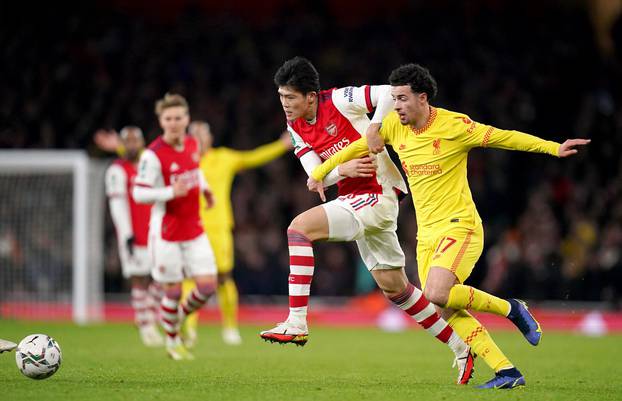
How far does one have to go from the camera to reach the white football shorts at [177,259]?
386 inches

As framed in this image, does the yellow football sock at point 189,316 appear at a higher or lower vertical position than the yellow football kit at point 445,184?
lower

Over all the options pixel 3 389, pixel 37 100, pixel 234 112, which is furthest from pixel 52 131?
pixel 3 389

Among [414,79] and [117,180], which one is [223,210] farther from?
[414,79]

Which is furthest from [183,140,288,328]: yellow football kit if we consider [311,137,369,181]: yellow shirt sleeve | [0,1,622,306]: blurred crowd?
[311,137,369,181]: yellow shirt sleeve

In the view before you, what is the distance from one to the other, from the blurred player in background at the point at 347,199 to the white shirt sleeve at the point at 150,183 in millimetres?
2183

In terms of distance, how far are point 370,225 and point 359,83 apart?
13.1 meters

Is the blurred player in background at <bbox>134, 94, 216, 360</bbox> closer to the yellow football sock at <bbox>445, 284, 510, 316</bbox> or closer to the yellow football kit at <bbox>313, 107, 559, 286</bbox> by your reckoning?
the yellow football kit at <bbox>313, 107, 559, 286</bbox>

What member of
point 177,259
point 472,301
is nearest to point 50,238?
point 177,259

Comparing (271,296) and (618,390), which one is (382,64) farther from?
(618,390)

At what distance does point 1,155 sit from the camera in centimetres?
1616

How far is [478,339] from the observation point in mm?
6961

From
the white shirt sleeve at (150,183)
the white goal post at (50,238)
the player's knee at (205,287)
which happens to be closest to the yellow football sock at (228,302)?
the player's knee at (205,287)

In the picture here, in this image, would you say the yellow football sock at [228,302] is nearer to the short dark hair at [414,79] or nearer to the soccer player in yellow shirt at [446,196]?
the soccer player in yellow shirt at [446,196]

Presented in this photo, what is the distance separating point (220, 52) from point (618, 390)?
52.8ft
